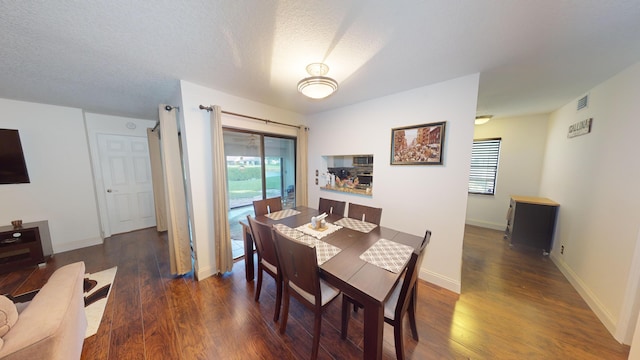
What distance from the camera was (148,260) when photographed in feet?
8.89

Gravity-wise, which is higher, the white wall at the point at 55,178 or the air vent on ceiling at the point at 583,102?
the air vent on ceiling at the point at 583,102

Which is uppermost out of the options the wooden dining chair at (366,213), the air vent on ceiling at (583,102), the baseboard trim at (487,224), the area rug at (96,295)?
the air vent on ceiling at (583,102)

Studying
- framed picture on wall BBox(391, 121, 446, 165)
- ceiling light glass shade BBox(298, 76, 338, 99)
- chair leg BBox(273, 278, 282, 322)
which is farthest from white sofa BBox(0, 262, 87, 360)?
framed picture on wall BBox(391, 121, 446, 165)

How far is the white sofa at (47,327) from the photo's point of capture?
0.80m

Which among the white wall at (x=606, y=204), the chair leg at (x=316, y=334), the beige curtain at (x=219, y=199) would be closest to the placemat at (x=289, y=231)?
the chair leg at (x=316, y=334)

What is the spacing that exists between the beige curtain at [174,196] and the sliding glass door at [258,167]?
2.12 feet

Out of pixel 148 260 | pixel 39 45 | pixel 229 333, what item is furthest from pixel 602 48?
pixel 148 260

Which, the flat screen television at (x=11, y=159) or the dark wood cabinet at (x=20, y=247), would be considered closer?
the dark wood cabinet at (x=20, y=247)

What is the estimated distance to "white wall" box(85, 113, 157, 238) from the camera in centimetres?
327

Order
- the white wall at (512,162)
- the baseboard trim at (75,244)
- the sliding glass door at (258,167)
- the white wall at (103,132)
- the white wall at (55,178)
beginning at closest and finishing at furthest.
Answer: the white wall at (55,178), the baseboard trim at (75,244), the sliding glass door at (258,167), the white wall at (103,132), the white wall at (512,162)

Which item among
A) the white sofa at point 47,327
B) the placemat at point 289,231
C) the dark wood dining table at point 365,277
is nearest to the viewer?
the white sofa at point 47,327

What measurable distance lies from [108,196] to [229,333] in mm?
3921

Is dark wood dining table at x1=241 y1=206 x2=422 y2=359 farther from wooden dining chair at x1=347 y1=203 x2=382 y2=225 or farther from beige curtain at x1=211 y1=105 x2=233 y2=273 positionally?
beige curtain at x1=211 y1=105 x2=233 y2=273

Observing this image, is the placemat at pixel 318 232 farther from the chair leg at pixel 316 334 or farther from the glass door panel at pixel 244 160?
the glass door panel at pixel 244 160
